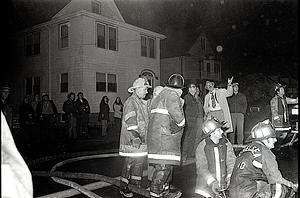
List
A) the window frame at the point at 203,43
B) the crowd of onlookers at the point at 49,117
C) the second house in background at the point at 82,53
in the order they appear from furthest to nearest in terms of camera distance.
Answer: the window frame at the point at 203,43, the second house in background at the point at 82,53, the crowd of onlookers at the point at 49,117

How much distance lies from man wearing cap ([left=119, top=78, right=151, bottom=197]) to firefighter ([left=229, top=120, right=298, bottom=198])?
1646mm

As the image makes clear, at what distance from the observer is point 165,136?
472 centimetres

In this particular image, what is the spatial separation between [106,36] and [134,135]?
14.8m

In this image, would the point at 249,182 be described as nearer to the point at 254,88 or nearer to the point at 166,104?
the point at 166,104

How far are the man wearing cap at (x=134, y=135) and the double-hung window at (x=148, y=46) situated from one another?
16589 millimetres

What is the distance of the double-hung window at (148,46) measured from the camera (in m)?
21.7

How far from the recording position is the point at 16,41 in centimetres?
2141

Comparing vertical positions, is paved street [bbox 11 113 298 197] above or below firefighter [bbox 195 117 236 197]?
below

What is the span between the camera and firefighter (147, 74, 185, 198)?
4695 millimetres

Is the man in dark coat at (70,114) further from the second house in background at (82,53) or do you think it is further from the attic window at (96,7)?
the attic window at (96,7)

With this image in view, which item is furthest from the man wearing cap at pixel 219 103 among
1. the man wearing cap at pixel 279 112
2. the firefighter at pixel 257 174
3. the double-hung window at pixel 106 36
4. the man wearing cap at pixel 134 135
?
the double-hung window at pixel 106 36

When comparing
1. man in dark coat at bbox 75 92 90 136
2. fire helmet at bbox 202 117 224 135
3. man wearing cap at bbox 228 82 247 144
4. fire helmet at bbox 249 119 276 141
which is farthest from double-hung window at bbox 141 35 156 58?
fire helmet at bbox 249 119 276 141

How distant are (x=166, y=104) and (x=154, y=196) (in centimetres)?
122

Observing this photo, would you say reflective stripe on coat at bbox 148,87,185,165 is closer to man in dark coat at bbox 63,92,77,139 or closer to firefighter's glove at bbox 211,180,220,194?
firefighter's glove at bbox 211,180,220,194
